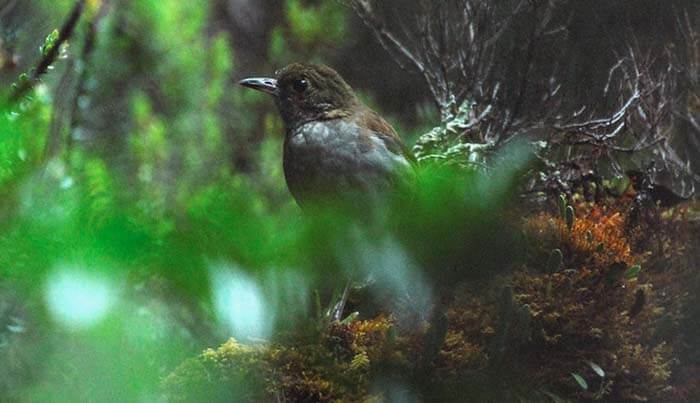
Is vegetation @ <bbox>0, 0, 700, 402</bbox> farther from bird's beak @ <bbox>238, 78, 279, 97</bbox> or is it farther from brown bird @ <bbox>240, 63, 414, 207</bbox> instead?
bird's beak @ <bbox>238, 78, 279, 97</bbox>

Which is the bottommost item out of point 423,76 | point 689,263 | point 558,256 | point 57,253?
point 689,263

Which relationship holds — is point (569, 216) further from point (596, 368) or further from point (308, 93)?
point (308, 93)

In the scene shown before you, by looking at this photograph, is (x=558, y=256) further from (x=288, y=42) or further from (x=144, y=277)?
(x=288, y=42)

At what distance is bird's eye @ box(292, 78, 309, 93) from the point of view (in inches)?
73.8

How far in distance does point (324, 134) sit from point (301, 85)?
0.18 meters

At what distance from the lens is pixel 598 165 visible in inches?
50.3

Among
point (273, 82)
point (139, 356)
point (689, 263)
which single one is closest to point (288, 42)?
point (273, 82)

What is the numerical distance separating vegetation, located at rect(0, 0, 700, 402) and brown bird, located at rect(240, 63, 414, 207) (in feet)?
0.39

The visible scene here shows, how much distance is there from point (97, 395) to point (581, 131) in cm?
95

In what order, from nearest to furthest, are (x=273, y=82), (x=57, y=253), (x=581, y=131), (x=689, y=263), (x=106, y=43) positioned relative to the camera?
(x=57, y=253), (x=689, y=263), (x=581, y=131), (x=273, y=82), (x=106, y=43)

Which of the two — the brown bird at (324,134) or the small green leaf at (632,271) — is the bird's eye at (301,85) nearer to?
the brown bird at (324,134)

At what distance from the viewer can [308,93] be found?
6.16ft

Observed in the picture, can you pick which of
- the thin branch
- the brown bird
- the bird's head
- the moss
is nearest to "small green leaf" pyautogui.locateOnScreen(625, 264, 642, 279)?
the moss

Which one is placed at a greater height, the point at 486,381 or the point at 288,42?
the point at 288,42
